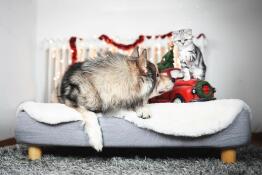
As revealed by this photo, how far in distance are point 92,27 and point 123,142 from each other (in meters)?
1.79

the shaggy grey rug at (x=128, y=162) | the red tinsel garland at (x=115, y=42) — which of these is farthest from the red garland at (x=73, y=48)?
the shaggy grey rug at (x=128, y=162)

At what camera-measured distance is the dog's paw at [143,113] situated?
5.05ft

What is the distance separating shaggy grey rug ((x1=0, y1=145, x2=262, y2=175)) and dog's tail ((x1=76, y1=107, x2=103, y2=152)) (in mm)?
100

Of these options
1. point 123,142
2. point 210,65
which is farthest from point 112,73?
point 210,65

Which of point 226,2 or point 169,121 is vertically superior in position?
point 226,2

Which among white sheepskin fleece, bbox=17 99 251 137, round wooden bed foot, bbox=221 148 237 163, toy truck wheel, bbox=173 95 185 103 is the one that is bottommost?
round wooden bed foot, bbox=221 148 237 163

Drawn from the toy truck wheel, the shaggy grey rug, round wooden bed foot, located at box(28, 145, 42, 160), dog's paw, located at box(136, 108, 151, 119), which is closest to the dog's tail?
the shaggy grey rug

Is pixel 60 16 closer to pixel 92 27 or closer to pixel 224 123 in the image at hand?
pixel 92 27

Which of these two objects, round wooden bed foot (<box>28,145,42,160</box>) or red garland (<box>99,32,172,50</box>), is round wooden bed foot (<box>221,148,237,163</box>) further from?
red garland (<box>99,32,172,50</box>)

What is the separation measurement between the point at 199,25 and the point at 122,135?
172 cm

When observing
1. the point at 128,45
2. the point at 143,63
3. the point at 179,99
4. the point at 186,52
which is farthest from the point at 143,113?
the point at 128,45

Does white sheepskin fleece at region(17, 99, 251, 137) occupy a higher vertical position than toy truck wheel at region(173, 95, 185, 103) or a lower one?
lower

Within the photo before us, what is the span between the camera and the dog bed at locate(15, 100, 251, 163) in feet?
5.05

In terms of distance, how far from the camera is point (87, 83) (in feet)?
5.21
